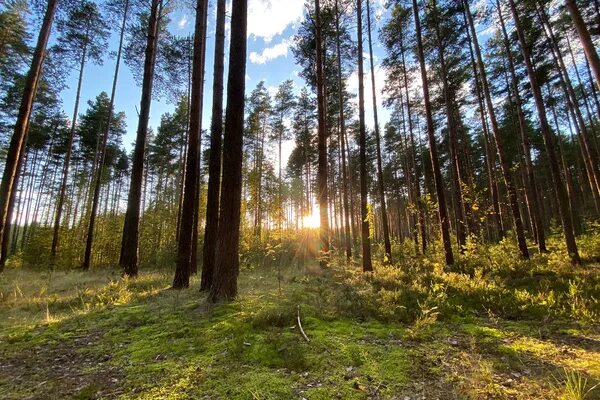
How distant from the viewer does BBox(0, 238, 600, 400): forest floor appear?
115 inches

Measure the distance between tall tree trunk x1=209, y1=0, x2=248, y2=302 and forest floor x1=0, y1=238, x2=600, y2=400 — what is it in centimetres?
59

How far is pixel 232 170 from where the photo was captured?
637cm

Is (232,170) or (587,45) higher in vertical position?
(587,45)

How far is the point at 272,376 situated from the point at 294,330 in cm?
146

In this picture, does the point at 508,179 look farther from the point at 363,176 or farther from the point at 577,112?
the point at 577,112

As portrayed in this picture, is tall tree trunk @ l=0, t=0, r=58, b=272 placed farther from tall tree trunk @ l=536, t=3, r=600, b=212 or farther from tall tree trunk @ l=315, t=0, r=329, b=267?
tall tree trunk @ l=536, t=3, r=600, b=212

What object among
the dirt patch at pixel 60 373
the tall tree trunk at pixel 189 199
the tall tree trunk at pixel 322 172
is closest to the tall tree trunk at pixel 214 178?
the tall tree trunk at pixel 189 199

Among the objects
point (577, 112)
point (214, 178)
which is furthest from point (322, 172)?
Answer: point (577, 112)

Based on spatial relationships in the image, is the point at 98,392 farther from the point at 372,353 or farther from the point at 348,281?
the point at 348,281

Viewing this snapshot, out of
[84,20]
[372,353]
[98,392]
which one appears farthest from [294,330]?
[84,20]

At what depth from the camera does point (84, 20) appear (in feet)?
50.9

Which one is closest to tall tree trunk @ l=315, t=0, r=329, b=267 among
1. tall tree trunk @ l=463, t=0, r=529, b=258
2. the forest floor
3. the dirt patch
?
the forest floor

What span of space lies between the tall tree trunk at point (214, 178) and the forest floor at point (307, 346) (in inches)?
35.6

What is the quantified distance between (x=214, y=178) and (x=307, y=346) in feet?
17.5
